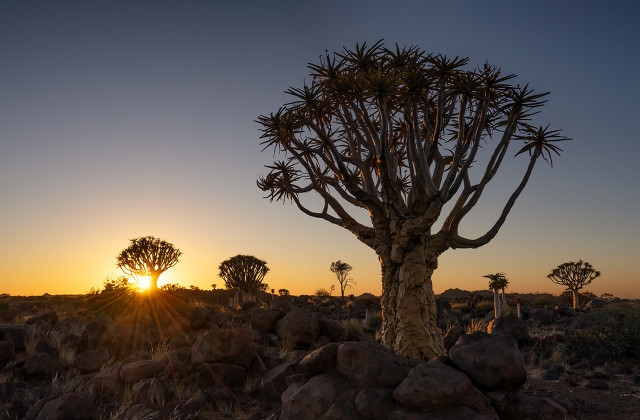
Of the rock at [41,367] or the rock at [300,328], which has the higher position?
the rock at [300,328]

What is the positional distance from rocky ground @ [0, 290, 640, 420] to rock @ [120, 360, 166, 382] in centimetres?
2

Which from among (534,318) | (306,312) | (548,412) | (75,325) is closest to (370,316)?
(534,318)

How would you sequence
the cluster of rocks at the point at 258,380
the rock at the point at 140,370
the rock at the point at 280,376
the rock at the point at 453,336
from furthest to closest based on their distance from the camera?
the rock at the point at 453,336 → the rock at the point at 140,370 → the rock at the point at 280,376 → the cluster of rocks at the point at 258,380

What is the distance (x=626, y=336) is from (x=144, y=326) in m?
14.3

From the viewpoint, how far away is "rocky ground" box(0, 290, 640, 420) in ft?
18.9

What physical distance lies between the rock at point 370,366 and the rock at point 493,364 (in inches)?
28.3

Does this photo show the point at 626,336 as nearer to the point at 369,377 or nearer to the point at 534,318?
the point at 534,318

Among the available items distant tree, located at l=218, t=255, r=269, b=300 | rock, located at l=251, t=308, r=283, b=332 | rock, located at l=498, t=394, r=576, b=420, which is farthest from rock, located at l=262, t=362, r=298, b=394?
distant tree, located at l=218, t=255, r=269, b=300

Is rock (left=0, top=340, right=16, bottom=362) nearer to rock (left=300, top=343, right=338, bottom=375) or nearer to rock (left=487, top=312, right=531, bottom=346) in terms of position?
rock (left=300, top=343, right=338, bottom=375)

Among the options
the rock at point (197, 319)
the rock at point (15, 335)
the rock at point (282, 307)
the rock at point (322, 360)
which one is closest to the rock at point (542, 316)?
the rock at point (282, 307)

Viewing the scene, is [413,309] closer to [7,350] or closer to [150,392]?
[150,392]

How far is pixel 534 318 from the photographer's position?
2227 centimetres

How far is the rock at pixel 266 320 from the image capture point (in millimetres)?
15047

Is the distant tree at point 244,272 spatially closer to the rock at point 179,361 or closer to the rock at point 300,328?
the rock at point 300,328
